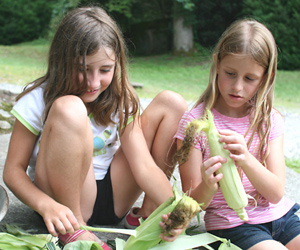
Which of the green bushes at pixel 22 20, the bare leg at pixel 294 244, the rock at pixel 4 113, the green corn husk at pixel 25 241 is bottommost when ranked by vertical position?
the green bushes at pixel 22 20

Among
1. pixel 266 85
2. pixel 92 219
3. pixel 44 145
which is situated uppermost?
pixel 266 85

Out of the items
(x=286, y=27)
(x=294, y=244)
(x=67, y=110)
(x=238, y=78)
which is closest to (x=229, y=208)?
(x=294, y=244)

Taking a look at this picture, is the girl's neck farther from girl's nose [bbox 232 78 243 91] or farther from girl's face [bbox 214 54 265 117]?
girl's nose [bbox 232 78 243 91]

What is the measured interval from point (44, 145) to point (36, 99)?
33 centimetres

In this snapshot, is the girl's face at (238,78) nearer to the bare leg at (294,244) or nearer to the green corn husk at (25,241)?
the bare leg at (294,244)

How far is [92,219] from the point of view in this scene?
2.31 metres

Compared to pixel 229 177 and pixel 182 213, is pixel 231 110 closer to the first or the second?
pixel 229 177

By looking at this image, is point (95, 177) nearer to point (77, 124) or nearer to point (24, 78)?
point (77, 124)

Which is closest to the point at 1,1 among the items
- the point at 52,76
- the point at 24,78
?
the point at 24,78

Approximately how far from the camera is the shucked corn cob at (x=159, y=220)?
1664 millimetres

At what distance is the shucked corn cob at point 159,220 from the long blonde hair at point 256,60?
651 millimetres

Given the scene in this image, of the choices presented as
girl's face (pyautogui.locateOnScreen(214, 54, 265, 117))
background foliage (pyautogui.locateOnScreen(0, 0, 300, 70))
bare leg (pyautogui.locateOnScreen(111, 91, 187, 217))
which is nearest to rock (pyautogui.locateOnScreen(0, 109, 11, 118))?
bare leg (pyautogui.locateOnScreen(111, 91, 187, 217))

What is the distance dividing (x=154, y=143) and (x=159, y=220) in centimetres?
66

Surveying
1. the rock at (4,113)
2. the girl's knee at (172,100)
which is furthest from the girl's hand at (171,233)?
the rock at (4,113)
